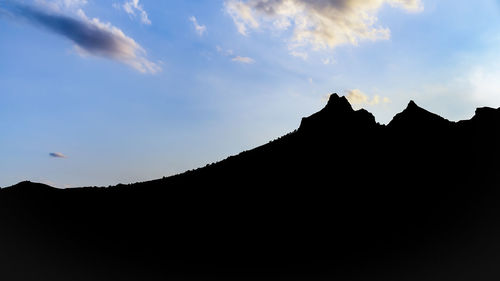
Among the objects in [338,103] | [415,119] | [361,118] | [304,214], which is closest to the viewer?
[304,214]

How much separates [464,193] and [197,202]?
61.2m

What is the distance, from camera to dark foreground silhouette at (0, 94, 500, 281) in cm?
8200

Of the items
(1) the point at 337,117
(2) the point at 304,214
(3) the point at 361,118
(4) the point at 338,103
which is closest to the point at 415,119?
(3) the point at 361,118

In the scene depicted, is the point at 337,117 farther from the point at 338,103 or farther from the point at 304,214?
the point at 304,214

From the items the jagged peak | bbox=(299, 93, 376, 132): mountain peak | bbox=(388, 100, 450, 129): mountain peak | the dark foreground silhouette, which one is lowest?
the dark foreground silhouette

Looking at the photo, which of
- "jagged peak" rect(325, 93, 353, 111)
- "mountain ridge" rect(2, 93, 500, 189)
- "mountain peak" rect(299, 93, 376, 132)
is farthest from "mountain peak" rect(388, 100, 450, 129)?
"jagged peak" rect(325, 93, 353, 111)

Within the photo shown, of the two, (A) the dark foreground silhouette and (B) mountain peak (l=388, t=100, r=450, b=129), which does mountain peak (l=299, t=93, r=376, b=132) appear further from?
(B) mountain peak (l=388, t=100, r=450, b=129)

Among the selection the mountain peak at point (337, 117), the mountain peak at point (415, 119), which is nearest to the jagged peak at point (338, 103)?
the mountain peak at point (337, 117)

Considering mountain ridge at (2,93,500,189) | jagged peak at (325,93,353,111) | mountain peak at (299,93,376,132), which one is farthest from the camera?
jagged peak at (325,93,353,111)

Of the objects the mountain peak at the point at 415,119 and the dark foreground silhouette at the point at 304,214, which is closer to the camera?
the dark foreground silhouette at the point at 304,214

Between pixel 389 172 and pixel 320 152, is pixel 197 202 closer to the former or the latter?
Result: pixel 320 152

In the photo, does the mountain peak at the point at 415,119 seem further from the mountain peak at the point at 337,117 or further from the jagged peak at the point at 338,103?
the jagged peak at the point at 338,103

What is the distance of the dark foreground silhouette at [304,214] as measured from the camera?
82000mm

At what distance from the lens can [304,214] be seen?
3524 inches
